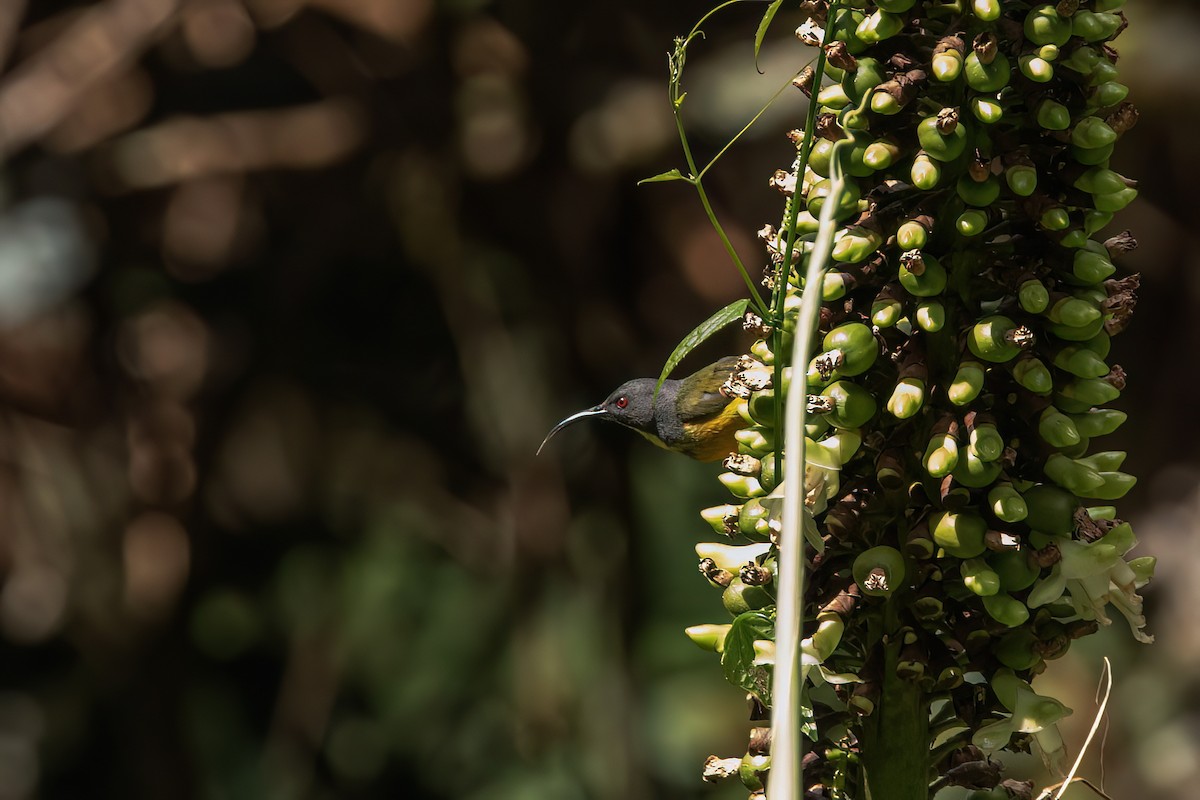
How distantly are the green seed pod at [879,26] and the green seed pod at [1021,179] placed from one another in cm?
9

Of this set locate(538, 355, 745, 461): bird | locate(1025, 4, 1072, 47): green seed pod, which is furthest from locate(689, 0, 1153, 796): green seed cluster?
locate(538, 355, 745, 461): bird

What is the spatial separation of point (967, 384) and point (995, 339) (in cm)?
3

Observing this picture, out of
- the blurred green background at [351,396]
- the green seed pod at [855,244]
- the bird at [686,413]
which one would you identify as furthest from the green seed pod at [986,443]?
the blurred green background at [351,396]

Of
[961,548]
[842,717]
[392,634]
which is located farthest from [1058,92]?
[392,634]

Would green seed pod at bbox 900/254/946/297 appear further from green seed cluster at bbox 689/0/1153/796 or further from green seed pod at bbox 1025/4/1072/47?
green seed pod at bbox 1025/4/1072/47

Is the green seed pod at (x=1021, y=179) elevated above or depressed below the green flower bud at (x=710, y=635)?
above

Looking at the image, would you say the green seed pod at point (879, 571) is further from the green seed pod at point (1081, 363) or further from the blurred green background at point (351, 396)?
the blurred green background at point (351, 396)

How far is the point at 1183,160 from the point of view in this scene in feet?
8.45

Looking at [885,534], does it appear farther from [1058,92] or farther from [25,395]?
[25,395]

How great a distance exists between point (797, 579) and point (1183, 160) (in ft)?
8.05

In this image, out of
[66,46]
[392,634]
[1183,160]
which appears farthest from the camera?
[392,634]

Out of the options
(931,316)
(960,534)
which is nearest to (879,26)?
(931,316)

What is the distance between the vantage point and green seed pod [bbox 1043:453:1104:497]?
60cm

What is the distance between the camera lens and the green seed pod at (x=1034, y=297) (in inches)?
23.4
